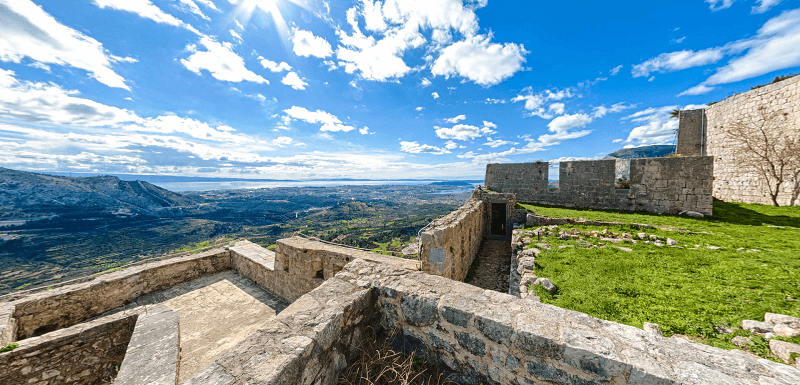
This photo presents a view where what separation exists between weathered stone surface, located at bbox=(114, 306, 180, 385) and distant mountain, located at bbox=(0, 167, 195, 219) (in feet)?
487

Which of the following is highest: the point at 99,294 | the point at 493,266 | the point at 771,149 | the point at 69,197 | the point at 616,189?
the point at 771,149

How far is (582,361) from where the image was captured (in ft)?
5.82

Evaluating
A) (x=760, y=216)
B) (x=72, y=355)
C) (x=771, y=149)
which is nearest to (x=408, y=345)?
(x=72, y=355)

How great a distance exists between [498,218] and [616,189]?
549cm

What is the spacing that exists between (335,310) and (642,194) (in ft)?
44.6

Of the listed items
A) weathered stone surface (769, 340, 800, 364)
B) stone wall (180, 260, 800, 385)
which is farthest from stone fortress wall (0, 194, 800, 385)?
weathered stone surface (769, 340, 800, 364)

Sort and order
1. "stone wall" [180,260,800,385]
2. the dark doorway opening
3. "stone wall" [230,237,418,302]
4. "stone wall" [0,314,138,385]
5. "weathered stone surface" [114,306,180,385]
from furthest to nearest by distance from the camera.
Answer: the dark doorway opening, "stone wall" [230,237,418,302], "stone wall" [0,314,138,385], "weathered stone surface" [114,306,180,385], "stone wall" [180,260,800,385]

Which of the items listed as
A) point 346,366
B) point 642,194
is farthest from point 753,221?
point 346,366

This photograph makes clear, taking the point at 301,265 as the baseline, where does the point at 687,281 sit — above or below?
above

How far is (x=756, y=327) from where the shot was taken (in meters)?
2.62

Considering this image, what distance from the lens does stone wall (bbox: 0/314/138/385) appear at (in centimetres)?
360

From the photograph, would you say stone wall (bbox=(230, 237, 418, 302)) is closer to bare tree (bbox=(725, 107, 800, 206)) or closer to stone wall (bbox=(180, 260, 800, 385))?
stone wall (bbox=(180, 260, 800, 385))

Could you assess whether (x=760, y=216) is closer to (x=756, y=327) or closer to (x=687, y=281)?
(x=687, y=281)

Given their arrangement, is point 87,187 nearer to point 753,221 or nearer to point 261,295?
point 261,295
